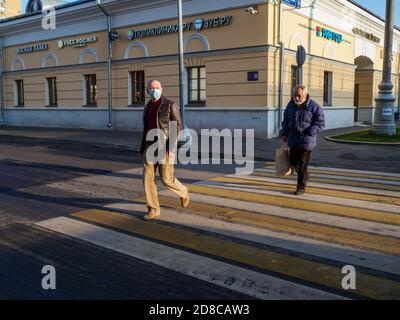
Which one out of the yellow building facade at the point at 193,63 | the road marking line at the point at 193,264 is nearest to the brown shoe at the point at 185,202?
the road marking line at the point at 193,264

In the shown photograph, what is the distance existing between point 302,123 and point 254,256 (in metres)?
3.23

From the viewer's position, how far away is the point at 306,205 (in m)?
6.55

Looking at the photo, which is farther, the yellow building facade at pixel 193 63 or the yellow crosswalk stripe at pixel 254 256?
the yellow building facade at pixel 193 63

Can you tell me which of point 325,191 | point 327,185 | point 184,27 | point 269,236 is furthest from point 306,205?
point 184,27

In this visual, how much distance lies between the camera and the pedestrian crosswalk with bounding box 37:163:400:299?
3.89 m

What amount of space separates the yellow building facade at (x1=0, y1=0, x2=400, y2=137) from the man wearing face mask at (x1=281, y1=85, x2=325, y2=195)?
910 centimetres

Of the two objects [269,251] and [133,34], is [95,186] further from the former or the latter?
[133,34]

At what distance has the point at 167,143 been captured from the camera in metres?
5.96

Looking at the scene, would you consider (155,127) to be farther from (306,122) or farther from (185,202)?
(306,122)

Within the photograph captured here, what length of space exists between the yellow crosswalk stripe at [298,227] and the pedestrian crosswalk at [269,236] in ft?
0.04

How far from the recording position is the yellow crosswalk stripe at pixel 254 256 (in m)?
3.77

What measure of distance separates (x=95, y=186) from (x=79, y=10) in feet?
53.1

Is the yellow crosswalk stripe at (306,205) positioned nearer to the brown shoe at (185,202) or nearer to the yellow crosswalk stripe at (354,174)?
the brown shoe at (185,202)
